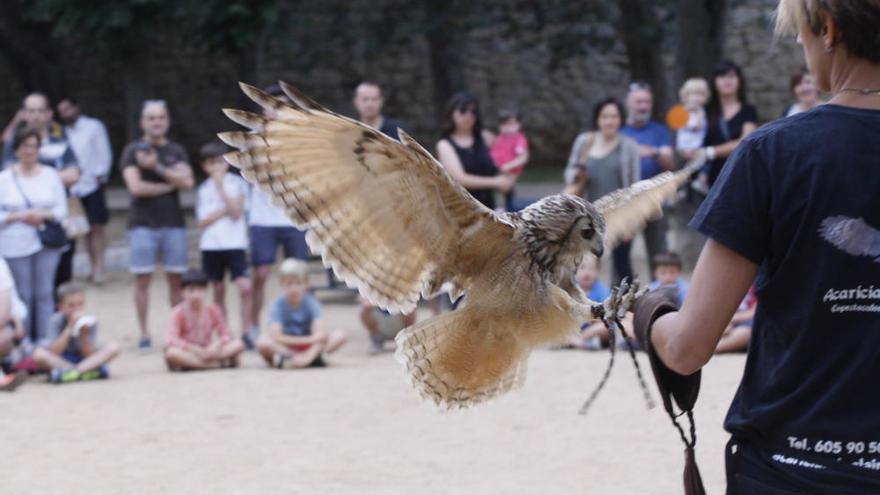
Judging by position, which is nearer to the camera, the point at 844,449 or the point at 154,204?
the point at 844,449

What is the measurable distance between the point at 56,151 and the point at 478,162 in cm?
357

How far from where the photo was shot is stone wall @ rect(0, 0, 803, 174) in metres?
22.1

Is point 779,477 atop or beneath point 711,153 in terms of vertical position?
atop

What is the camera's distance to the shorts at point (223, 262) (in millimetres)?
9672

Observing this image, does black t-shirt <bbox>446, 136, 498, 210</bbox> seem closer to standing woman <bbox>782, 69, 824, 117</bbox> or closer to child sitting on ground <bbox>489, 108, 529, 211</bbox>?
child sitting on ground <bbox>489, 108, 529, 211</bbox>

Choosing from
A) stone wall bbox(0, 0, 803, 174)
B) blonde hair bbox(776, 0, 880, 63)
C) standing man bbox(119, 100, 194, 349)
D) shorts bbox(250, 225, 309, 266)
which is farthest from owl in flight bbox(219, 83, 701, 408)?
stone wall bbox(0, 0, 803, 174)

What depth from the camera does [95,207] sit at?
1286 cm

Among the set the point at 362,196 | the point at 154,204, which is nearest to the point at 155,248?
the point at 154,204

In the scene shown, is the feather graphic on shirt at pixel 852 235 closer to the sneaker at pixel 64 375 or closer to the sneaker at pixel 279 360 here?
the sneaker at pixel 279 360

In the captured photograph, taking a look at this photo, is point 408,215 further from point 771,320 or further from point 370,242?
point 771,320

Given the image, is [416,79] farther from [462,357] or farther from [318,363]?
[462,357]

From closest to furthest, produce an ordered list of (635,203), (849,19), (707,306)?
(849,19) < (707,306) < (635,203)

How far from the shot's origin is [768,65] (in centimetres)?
2214

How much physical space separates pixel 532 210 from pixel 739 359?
16.3ft
